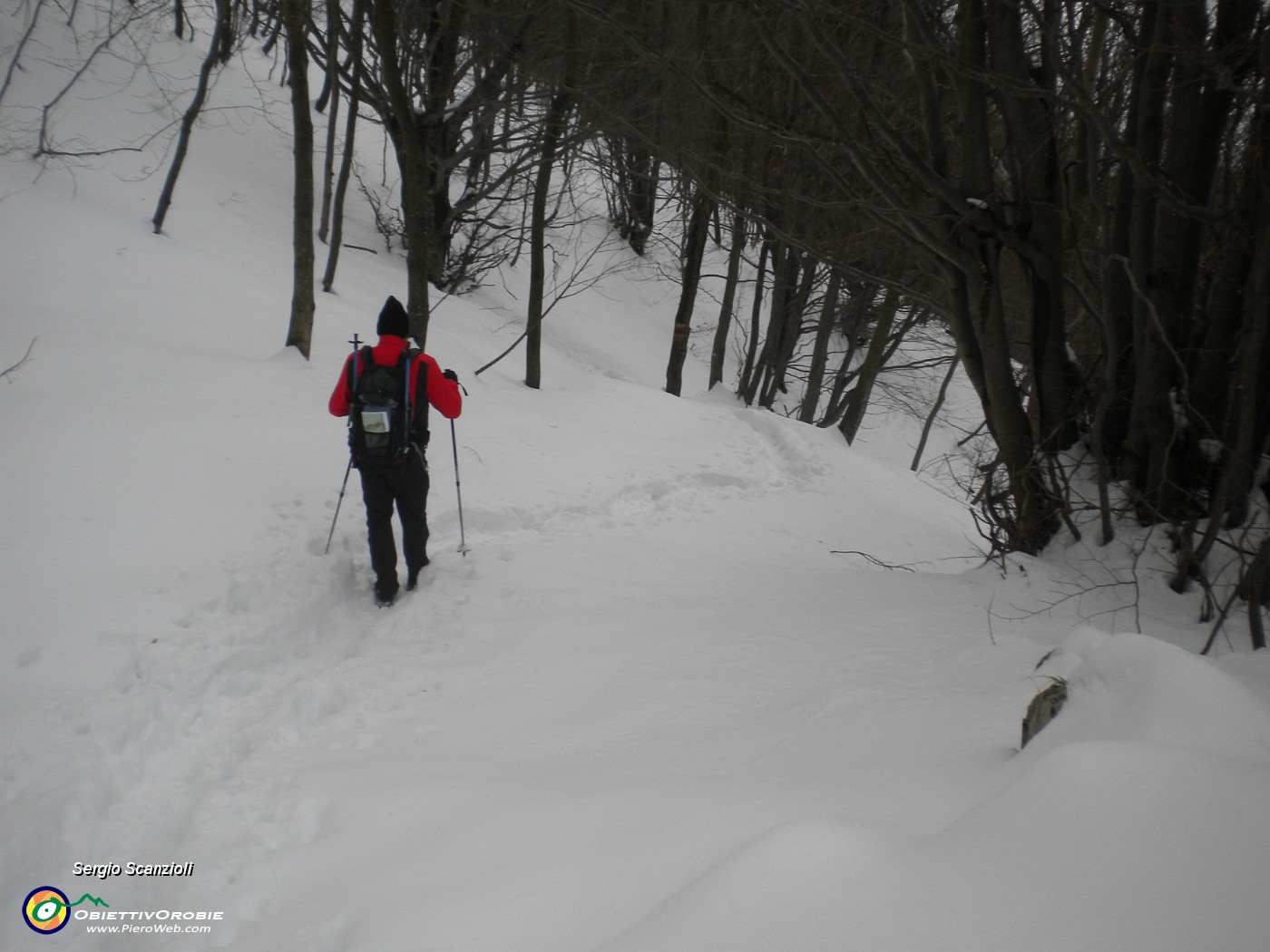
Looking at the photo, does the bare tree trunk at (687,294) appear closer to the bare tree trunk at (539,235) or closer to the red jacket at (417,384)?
the bare tree trunk at (539,235)

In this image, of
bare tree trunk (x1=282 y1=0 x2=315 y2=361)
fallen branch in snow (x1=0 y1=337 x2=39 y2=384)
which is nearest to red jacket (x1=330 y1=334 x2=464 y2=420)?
fallen branch in snow (x1=0 y1=337 x2=39 y2=384)

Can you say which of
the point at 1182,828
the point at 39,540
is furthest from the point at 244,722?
the point at 1182,828

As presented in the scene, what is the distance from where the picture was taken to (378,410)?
5.12 metres

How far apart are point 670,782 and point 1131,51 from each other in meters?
5.41

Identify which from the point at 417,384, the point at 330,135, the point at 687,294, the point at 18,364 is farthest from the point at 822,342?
the point at 18,364

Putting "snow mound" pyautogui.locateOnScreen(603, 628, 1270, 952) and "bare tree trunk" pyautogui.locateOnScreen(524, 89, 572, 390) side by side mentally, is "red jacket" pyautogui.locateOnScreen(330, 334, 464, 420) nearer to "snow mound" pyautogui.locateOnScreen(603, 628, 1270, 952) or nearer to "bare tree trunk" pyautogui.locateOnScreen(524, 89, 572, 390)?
"snow mound" pyautogui.locateOnScreen(603, 628, 1270, 952)

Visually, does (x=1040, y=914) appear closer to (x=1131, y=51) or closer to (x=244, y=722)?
(x=244, y=722)

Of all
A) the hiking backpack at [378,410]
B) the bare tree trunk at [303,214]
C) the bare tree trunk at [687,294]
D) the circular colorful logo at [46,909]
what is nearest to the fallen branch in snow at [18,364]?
the bare tree trunk at [303,214]

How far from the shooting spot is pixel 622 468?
907 cm

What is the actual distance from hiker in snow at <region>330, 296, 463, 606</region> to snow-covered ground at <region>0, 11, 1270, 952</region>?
0.49m

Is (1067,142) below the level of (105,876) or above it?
above

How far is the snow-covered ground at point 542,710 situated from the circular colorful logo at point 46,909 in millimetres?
32

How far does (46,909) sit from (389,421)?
3.16 m

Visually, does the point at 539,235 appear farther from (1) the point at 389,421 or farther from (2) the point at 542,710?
(2) the point at 542,710
